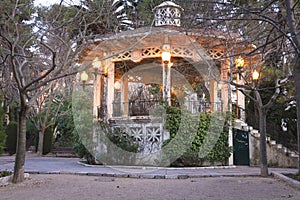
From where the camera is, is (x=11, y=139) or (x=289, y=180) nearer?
(x=289, y=180)

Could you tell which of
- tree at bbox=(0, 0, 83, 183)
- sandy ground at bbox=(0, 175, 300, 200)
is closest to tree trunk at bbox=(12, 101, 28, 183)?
tree at bbox=(0, 0, 83, 183)

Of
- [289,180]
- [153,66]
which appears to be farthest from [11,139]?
[289,180]

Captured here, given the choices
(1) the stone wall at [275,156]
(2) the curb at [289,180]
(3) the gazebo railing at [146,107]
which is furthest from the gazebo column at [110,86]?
(2) the curb at [289,180]

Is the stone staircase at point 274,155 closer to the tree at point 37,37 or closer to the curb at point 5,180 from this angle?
the tree at point 37,37

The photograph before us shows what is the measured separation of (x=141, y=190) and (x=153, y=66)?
8.83 m

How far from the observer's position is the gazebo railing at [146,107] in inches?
484

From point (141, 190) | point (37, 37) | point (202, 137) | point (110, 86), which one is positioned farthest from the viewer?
point (110, 86)

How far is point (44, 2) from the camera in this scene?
9.81 m

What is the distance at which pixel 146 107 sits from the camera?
41.3ft

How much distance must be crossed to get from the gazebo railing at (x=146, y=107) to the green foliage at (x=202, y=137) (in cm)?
69

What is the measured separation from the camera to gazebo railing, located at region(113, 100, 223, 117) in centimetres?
1230

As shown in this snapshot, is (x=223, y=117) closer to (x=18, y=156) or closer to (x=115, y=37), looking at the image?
(x=115, y=37)

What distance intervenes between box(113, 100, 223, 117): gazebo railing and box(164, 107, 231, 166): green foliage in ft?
2.25

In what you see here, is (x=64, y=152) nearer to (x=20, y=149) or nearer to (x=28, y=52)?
(x=28, y=52)
